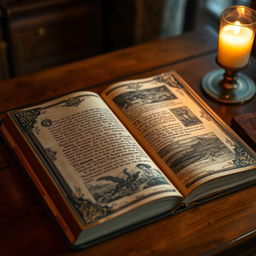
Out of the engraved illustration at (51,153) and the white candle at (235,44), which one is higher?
the white candle at (235,44)

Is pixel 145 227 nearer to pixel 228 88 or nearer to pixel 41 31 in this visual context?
pixel 228 88

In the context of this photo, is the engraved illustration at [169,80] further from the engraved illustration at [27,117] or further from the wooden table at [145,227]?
the engraved illustration at [27,117]

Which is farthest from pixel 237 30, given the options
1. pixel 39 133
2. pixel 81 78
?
pixel 39 133

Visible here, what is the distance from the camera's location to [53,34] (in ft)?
6.03

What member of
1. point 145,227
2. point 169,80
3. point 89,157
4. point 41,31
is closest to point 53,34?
point 41,31

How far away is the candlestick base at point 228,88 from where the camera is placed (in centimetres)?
105

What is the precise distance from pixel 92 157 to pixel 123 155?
5cm

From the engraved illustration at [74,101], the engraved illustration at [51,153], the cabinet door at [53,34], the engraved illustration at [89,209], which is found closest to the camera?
the engraved illustration at [89,209]

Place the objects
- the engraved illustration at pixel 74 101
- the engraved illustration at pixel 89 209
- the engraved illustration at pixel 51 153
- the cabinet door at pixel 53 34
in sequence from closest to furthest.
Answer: the engraved illustration at pixel 89 209 < the engraved illustration at pixel 51 153 < the engraved illustration at pixel 74 101 < the cabinet door at pixel 53 34

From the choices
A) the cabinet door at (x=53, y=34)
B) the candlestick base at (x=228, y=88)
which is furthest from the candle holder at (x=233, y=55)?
the cabinet door at (x=53, y=34)

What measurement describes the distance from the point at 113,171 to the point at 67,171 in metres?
0.08

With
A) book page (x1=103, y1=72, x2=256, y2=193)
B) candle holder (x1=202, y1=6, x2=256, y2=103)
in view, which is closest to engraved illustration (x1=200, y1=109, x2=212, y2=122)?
book page (x1=103, y1=72, x2=256, y2=193)

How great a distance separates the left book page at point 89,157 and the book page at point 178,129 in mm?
40

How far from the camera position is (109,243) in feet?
2.48
